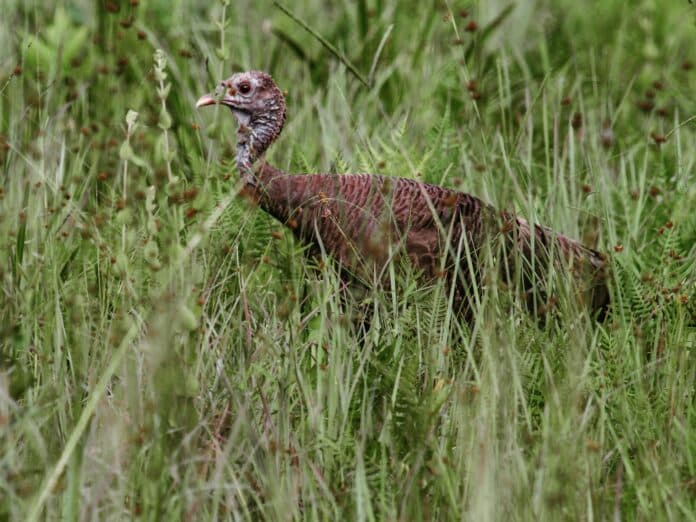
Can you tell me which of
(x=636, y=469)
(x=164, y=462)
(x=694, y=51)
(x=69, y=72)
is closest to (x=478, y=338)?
(x=636, y=469)

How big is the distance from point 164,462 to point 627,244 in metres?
2.20

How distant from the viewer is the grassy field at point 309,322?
2404 mm

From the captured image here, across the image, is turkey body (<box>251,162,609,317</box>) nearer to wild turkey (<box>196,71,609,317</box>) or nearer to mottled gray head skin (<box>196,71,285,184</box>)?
wild turkey (<box>196,71,609,317</box>)

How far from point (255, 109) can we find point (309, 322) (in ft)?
3.11

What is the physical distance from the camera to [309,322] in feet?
11.5

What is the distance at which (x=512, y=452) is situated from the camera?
99.9 inches

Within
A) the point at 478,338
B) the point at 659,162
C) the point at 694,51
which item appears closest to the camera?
the point at 478,338

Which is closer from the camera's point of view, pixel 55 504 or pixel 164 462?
pixel 164 462

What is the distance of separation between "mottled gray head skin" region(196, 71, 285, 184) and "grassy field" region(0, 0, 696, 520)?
13cm

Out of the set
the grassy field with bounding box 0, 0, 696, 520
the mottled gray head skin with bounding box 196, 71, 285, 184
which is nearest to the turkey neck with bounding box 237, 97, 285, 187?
the mottled gray head skin with bounding box 196, 71, 285, 184

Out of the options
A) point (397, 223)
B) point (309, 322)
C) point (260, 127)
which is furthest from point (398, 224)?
point (260, 127)

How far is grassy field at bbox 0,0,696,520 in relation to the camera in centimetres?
240

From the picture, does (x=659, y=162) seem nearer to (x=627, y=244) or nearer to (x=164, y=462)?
(x=627, y=244)

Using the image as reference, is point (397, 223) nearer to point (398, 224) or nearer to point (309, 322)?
point (398, 224)
